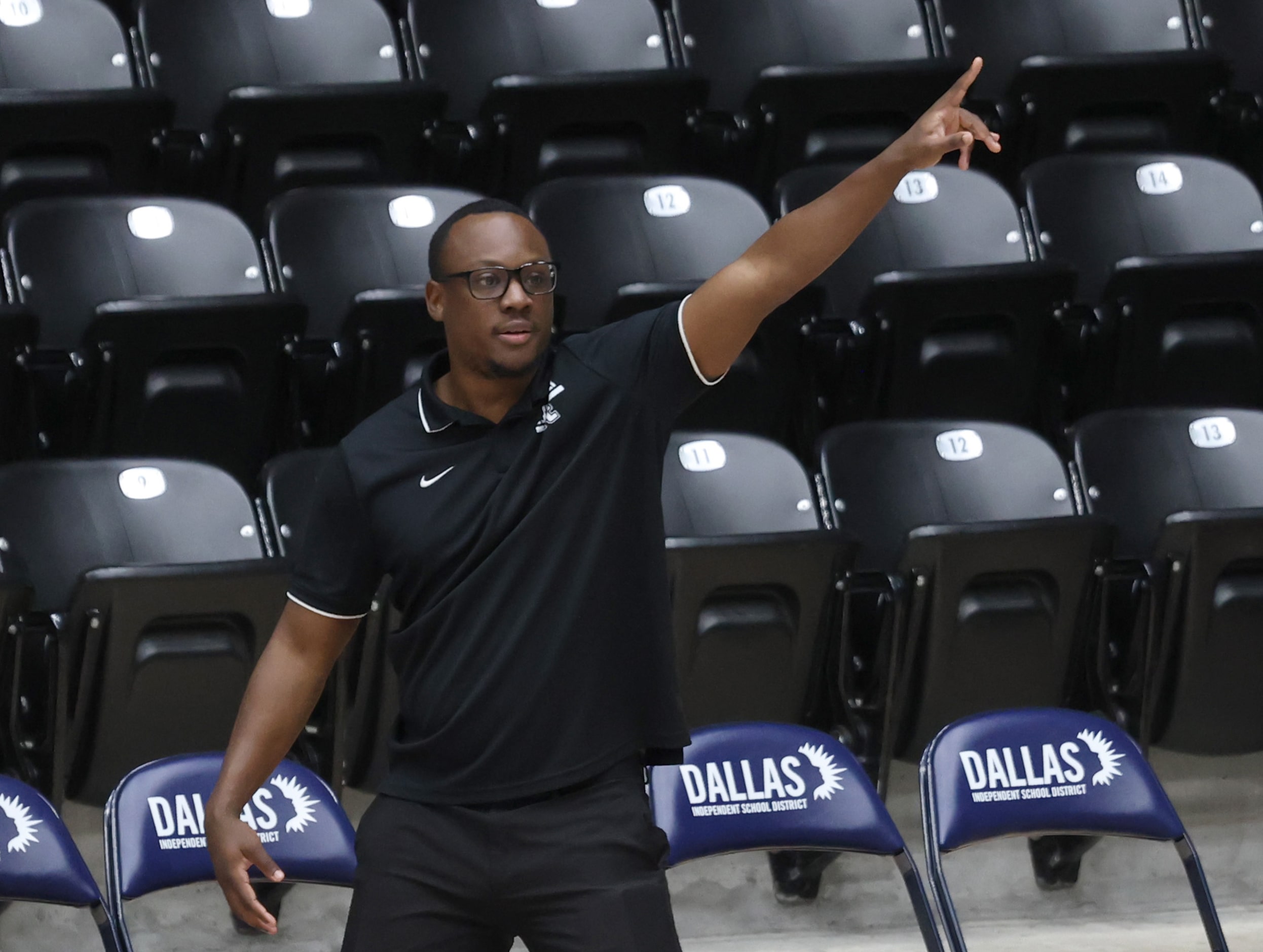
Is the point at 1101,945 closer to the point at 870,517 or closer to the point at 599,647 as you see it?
the point at 870,517

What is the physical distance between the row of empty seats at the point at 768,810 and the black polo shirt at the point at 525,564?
62 centimetres

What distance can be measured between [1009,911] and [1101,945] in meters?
0.18

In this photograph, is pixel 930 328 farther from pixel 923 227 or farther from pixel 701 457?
pixel 701 457

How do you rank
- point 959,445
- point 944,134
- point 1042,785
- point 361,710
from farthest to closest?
point 959,445
point 361,710
point 1042,785
point 944,134

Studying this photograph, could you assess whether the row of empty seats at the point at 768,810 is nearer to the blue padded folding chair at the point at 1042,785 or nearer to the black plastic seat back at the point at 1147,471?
the blue padded folding chair at the point at 1042,785

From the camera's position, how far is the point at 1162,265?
154 inches

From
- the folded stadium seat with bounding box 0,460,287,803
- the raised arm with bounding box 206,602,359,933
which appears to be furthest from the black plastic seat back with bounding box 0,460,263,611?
the raised arm with bounding box 206,602,359,933

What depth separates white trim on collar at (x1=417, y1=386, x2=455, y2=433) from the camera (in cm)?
208

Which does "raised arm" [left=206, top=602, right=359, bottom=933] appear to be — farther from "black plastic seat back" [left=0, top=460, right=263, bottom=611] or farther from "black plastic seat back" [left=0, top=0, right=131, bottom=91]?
"black plastic seat back" [left=0, top=0, right=131, bottom=91]

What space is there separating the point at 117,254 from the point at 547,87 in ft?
3.21

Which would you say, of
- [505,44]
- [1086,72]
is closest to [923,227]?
[1086,72]

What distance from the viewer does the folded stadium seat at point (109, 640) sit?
302 cm

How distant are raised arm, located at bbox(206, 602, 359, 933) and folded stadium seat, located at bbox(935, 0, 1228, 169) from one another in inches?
112

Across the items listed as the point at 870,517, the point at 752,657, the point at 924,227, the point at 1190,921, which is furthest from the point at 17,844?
the point at 924,227
